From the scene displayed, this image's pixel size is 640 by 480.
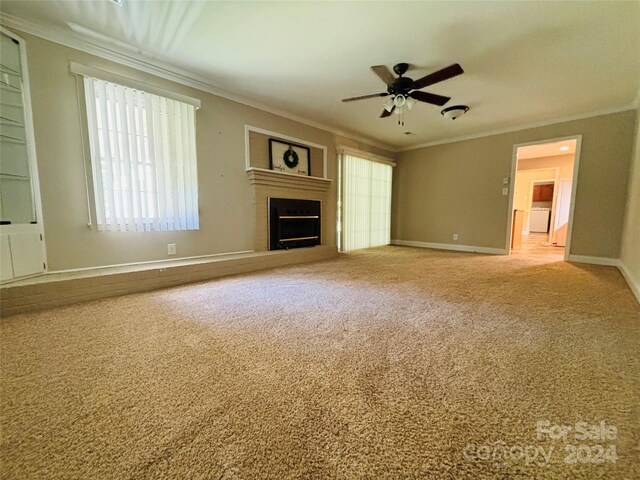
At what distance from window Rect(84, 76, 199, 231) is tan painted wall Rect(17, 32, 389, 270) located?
0.38 feet

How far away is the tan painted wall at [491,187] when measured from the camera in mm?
3902

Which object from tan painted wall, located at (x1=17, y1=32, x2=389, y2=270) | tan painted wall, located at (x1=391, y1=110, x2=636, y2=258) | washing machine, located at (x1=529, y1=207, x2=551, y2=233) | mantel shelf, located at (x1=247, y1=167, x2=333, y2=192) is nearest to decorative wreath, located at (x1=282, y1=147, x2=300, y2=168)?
mantel shelf, located at (x1=247, y1=167, x2=333, y2=192)

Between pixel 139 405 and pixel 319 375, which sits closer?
pixel 139 405

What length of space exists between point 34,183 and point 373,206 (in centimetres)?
547

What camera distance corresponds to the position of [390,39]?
2.36 metres

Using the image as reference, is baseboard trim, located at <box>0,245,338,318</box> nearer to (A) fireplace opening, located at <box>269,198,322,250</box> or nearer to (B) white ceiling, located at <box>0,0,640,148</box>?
(A) fireplace opening, located at <box>269,198,322,250</box>

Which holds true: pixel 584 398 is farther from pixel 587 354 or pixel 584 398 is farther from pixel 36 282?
pixel 36 282

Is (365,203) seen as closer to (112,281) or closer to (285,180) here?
(285,180)

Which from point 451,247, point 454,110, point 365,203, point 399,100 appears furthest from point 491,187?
point 399,100

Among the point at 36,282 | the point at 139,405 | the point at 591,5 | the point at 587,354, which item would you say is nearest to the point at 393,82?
the point at 591,5

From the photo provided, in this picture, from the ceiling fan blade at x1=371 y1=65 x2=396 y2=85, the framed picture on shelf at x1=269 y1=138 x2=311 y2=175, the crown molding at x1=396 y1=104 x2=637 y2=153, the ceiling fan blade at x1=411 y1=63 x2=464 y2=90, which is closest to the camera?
the ceiling fan blade at x1=411 y1=63 x2=464 y2=90

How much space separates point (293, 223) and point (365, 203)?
→ 2259 mm

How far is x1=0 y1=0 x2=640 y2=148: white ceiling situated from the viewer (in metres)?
2.04

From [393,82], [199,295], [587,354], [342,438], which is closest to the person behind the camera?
[342,438]
